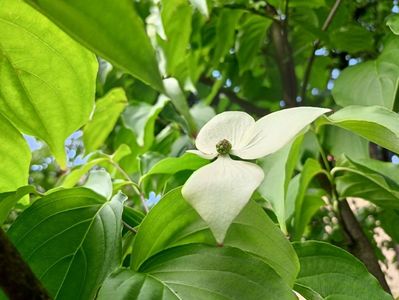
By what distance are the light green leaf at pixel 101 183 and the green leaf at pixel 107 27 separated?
236mm

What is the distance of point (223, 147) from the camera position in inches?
13.5

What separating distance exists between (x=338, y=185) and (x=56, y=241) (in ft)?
0.98

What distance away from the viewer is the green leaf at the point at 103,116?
831 millimetres

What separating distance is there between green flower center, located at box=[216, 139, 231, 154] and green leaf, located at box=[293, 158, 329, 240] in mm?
205

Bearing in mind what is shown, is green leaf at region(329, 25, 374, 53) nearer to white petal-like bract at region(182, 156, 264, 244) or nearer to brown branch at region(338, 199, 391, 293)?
brown branch at region(338, 199, 391, 293)

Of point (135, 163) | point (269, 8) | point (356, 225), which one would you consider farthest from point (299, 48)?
point (356, 225)

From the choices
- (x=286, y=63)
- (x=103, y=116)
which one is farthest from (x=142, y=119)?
(x=286, y=63)

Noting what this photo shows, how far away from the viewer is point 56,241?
39 cm

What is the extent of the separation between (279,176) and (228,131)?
0.27 ft

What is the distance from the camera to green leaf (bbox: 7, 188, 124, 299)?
0.37 metres

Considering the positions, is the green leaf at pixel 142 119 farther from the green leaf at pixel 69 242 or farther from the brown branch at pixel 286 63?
the green leaf at pixel 69 242

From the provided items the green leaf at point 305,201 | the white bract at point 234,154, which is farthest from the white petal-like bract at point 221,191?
the green leaf at point 305,201

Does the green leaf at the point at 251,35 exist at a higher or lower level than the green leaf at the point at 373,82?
lower

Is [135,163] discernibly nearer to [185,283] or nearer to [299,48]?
[299,48]
